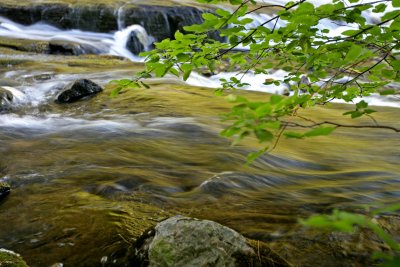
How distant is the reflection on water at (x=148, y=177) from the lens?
3.29 metres

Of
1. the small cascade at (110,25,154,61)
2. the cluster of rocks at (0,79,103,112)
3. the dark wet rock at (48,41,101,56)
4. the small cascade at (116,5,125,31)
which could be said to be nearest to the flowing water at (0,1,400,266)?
the cluster of rocks at (0,79,103,112)

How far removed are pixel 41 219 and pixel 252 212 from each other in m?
1.82

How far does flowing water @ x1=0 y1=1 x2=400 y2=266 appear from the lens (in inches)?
127

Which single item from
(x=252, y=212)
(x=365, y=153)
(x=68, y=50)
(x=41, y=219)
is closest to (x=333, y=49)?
(x=252, y=212)

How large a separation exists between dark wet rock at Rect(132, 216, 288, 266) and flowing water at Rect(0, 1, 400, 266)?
0.35 m

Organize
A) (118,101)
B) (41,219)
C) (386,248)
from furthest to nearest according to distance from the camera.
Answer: (118,101) < (41,219) < (386,248)

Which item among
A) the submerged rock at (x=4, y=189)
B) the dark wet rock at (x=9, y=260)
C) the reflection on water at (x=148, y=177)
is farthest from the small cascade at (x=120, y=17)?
the dark wet rock at (x=9, y=260)

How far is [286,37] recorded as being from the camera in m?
2.17

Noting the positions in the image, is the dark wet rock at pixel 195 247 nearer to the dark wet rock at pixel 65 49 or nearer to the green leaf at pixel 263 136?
the green leaf at pixel 263 136

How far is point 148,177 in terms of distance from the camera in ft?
15.1

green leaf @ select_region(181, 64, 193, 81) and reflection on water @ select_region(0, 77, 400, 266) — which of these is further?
reflection on water @ select_region(0, 77, 400, 266)

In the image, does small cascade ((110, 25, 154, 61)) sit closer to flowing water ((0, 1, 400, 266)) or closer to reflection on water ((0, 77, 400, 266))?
flowing water ((0, 1, 400, 266))

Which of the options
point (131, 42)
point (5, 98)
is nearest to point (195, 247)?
point (5, 98)

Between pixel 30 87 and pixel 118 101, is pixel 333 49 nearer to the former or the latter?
pixel 118 101
